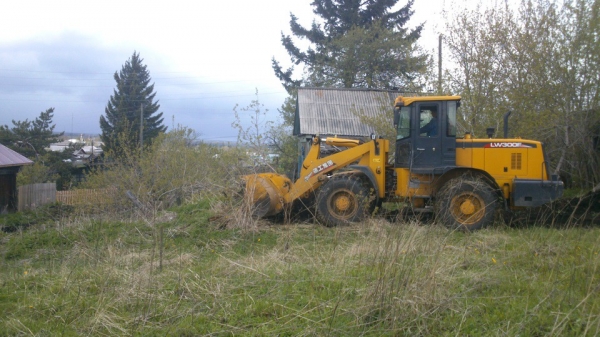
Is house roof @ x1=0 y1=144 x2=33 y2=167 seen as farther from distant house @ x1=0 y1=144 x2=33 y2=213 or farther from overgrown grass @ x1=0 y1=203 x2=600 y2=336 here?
overgrown grass @ x1=0 y1=203 x2=600 y2=336

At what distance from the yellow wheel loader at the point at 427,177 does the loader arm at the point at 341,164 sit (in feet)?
0.07

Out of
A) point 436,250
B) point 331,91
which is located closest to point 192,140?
point 331,91

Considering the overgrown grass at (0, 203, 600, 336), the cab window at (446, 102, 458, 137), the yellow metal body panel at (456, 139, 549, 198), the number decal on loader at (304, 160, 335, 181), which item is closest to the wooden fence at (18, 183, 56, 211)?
the number decal on loader at (304, 160, 335, 181)

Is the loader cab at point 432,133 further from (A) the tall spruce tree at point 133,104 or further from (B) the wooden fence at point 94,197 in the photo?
(A) the tall spruce tree at point 133,104

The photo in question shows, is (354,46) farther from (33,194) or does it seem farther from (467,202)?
(467,202)

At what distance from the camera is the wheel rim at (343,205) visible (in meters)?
10.9

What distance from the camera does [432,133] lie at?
1080 cm

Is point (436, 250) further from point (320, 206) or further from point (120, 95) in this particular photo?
point (120, 95)

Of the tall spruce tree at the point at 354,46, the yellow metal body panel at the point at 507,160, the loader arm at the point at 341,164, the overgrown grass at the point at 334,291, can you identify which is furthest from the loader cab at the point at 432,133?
the tall spruce tree at the point at 354,46

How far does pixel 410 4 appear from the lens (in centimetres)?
A: 3828

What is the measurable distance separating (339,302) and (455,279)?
1352 millimetres

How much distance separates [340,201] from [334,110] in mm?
15333

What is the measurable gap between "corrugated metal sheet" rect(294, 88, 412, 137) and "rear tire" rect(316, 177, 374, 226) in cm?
1354

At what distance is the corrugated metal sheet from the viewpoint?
981 inches
